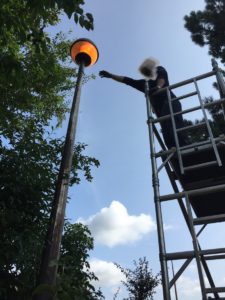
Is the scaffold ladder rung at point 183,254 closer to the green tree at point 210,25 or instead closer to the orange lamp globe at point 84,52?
the orange lamp globe at point 84,52

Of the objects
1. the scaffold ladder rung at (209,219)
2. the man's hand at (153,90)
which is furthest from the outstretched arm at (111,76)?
the scaffold ladder rung at (209,219)

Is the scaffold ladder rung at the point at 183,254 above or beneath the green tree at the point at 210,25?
beneath

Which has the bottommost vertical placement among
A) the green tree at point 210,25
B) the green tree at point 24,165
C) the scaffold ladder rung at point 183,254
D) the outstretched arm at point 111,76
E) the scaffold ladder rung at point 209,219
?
the scaffold ladder rung at point 183,254

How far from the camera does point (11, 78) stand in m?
3.91

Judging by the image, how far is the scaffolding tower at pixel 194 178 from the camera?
3.39 metres

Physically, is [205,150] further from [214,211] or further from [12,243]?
[12,243]

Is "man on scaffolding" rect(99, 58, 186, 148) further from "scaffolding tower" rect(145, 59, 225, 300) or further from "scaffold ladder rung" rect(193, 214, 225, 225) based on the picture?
"scaffold ladder rung" rect(193, 214, 225, 225)

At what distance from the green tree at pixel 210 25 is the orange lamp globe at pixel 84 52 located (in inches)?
316

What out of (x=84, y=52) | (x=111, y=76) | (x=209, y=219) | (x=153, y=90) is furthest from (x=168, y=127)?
(x=209, y=219)

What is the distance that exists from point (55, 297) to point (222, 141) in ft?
9.58

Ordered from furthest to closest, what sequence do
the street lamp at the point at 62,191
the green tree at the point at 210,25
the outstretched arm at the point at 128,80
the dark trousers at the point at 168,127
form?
the green tree at the point at 210,25 → the outstretched arm at the point at 128,80 → the dark trousers at the point at 168,127 → the street lamp at the point at 62,191

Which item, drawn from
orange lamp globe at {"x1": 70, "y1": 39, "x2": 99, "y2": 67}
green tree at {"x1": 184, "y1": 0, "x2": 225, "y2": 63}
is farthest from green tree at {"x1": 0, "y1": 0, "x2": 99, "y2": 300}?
green tree at {"x1": 184, "y1": 0, "x2": 225, "y2": 63}

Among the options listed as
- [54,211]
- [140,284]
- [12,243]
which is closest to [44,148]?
[12,243]

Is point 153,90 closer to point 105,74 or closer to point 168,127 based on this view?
point 168,127
